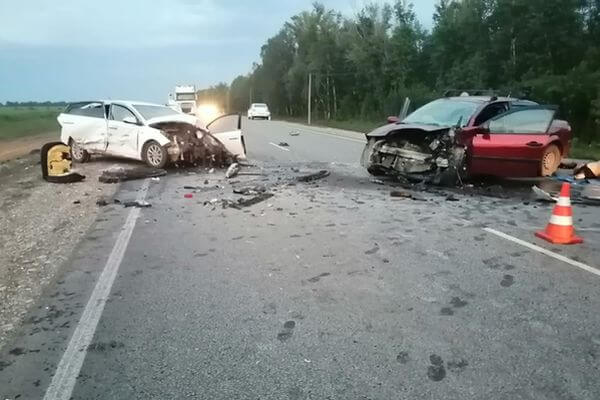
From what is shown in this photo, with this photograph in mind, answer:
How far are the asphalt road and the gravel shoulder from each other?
0.70 feet

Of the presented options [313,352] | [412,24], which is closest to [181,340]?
[313,352]

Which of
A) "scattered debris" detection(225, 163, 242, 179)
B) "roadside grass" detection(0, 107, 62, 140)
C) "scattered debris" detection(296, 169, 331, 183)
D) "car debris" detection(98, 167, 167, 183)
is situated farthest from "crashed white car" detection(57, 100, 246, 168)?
"roadside grass" detection(0, 107, 62, 140)

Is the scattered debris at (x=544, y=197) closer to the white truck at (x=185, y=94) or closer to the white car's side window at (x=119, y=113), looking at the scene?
the white car's side window at (x=119, y=113)

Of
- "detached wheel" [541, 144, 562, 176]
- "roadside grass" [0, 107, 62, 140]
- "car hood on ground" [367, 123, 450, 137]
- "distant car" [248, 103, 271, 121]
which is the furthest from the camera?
"distant car" [248, 103, 271, 121]

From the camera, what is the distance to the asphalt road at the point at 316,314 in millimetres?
3385

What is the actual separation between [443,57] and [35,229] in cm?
4097

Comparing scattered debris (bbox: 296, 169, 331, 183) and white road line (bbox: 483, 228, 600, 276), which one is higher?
scattered debris (bbox: 296, 169, 331, 183)

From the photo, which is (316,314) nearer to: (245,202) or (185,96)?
(245,202)

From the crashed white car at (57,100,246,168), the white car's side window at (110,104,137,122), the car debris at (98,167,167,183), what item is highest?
the white car's side window at (110,104,137,122)

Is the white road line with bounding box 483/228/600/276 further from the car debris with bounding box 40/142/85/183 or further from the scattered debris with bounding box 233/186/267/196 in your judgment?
the car debris with bounding box 40/142/85/183

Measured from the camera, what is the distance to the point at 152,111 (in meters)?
14.2

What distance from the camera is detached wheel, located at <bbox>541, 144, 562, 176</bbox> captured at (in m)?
11.1

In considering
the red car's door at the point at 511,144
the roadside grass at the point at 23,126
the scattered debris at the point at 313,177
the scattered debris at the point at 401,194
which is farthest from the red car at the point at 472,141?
the roadside grass at the point at 23,126

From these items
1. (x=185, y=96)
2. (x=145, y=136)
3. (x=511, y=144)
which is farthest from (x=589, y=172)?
(x=185, y=96)
